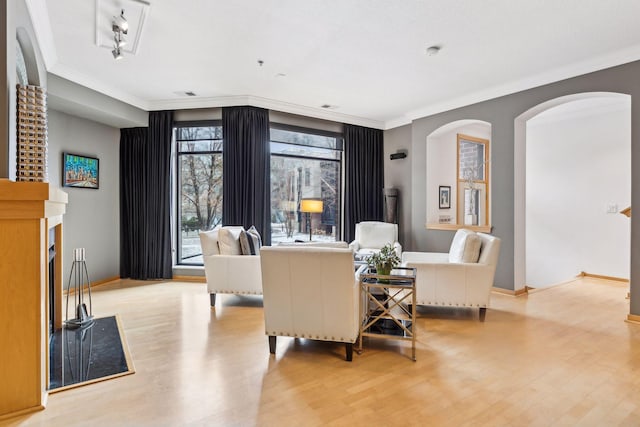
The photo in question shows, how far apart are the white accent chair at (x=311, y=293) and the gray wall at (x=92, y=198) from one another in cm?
368

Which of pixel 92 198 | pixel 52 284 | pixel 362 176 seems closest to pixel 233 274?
pixel 52 284

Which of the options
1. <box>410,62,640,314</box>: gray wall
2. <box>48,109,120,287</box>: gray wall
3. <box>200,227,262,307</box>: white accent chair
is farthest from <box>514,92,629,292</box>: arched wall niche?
<box>48,109,120,287</box>: gray wall

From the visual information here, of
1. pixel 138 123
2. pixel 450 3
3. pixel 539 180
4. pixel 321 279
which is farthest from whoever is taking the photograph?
pixel 539 180

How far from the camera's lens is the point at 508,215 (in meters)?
4.63

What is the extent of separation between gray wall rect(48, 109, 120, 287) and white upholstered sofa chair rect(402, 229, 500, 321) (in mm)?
4527

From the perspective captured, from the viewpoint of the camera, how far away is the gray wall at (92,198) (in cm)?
466

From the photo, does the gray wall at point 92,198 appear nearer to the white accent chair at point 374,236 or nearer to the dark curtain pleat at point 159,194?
the dark curtain pleat at point 159,194

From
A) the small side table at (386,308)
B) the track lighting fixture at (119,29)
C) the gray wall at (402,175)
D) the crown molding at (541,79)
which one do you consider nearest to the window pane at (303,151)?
the gray wall at (402,175)

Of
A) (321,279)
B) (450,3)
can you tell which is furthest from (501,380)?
(450,3)

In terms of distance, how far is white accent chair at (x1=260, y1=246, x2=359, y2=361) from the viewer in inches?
98.3

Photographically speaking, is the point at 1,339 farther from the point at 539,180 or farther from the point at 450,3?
the point at 539,180

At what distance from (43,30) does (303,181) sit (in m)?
3.83

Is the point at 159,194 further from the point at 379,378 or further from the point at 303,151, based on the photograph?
the point at 379,378

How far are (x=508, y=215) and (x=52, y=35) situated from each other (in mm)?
5426
